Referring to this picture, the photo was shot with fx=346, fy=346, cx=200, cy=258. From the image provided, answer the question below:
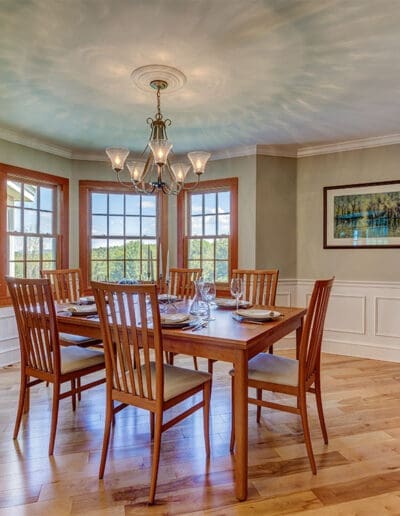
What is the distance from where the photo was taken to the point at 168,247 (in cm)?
485

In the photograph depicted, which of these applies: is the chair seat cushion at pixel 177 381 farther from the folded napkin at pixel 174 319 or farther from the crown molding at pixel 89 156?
the crown molding at pixel 89 156

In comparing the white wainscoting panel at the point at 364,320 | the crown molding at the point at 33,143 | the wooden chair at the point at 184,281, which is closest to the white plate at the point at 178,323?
the wooden chair at the point at 184,281

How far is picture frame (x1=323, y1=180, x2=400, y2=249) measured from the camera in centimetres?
400

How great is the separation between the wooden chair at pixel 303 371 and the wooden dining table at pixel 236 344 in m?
0.14

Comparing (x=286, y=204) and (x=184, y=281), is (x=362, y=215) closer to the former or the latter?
(x=286, y=204)

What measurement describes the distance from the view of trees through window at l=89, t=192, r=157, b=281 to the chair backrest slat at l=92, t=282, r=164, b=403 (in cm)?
275

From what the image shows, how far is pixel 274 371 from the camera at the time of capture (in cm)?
211

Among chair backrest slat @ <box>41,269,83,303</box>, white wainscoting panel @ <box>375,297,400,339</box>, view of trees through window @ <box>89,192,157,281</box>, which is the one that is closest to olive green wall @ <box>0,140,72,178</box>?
view of trees through window @ <box>89,192,157,281</box>

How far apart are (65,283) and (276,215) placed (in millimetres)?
2650

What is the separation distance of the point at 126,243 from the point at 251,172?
6.32 ft

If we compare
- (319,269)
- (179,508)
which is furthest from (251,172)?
(179,508)

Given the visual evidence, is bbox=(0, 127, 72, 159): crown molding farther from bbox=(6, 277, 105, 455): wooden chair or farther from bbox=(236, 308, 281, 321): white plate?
bbox=(236, 308, 281, 321): white plate

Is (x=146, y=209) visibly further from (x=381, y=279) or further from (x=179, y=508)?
(x=179, y=508)

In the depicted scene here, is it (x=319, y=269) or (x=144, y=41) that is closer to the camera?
(x=144, y=41)
